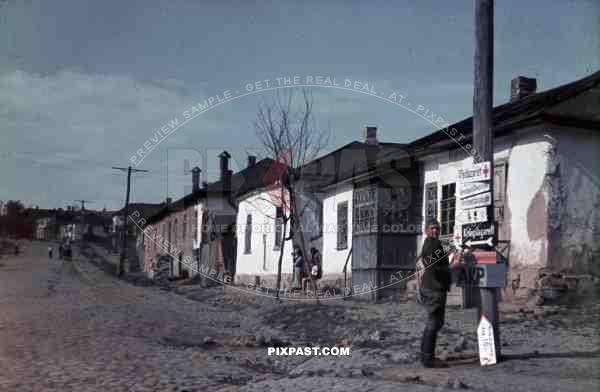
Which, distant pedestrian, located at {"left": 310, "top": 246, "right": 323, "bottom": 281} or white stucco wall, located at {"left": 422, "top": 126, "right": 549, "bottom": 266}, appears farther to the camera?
distant pedestrian, located at {"left": 310, "top": 246, "right": 323, "bottom": 281}

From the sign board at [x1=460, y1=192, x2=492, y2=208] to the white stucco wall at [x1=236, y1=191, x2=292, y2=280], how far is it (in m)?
17.6

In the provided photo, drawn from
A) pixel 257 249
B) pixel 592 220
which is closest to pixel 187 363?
pixel 592 220

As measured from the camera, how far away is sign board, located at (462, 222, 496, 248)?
311 inches

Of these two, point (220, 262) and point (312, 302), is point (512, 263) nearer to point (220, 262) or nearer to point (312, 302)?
point (312, 302)

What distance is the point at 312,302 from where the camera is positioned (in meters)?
17.9

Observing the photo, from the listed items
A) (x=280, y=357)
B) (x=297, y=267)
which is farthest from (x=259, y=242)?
(x=280, y=357)

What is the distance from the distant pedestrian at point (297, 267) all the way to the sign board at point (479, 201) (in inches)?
596

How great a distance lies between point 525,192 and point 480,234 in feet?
19.3

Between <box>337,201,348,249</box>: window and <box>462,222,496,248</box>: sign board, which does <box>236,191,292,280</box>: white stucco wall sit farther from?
<box>462,222,496,248</box>: sign board

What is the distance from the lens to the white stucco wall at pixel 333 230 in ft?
67.5

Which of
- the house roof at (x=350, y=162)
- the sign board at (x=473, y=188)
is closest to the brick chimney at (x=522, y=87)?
the house roof at (x=350, y=162)

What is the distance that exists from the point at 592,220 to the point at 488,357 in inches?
262
